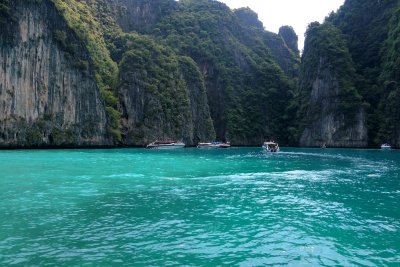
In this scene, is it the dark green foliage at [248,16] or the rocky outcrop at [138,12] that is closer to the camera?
the rocky outcrop at [138,12]

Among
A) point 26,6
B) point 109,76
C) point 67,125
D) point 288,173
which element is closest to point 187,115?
point 109,76

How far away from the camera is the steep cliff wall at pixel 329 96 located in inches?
4154

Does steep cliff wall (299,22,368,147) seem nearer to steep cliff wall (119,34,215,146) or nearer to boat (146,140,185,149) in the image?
steep cliff wall (119,34,215,146)

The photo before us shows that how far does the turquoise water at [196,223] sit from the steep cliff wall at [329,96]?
81263 millimetres

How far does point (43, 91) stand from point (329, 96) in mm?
76912

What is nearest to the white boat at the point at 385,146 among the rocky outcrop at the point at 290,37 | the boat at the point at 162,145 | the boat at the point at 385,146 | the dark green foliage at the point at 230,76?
the boat at the point at 385,146

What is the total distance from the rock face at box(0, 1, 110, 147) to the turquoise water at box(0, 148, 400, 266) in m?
47.1

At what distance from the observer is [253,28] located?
170 meters

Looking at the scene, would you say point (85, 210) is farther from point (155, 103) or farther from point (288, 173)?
point (155, 103)

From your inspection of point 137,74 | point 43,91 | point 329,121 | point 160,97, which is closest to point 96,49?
point 137,74

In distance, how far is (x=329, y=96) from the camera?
112 m

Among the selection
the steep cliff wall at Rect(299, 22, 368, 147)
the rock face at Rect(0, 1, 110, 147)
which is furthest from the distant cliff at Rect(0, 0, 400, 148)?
the steep cliff wall at Rect(299, 22, 368, 147)

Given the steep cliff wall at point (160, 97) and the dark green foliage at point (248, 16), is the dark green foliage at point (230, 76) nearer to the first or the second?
the steep cliff wall at point (160, 97)

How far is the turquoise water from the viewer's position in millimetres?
11820
